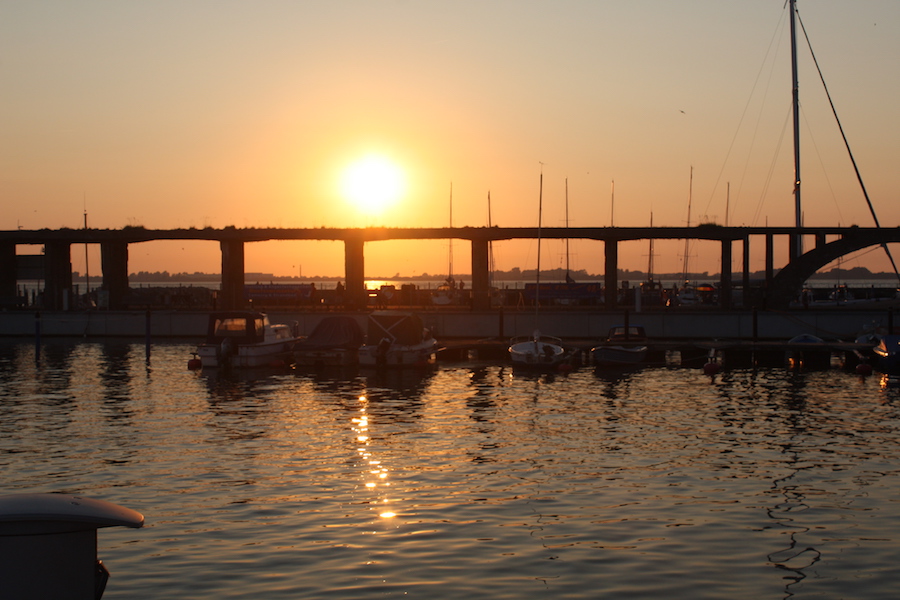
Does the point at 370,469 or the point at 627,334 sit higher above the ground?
the point at 627,334

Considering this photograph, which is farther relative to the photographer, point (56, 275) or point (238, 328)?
point (56, 275)

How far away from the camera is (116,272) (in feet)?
223

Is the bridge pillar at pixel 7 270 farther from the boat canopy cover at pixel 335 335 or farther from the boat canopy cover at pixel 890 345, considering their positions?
the boat canopy cover at pixel 890 345

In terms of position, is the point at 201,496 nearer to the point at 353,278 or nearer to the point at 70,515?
the point at 70,515

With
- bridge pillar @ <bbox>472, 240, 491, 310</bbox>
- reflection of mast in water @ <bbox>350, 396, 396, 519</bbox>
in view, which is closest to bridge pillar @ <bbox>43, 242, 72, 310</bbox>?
bridge pillar @ <bbox>472, 240, 491, 310</bbox>

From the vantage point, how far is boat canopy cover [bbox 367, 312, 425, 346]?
46.5 meters

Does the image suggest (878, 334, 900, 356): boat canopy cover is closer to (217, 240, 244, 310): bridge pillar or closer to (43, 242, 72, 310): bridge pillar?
(217, 240, 244, 310): bridge pillar

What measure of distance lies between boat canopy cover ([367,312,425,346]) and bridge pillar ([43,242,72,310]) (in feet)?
102

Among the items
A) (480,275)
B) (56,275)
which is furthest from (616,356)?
(56,275)

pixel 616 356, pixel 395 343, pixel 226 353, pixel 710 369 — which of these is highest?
pixel 395 343

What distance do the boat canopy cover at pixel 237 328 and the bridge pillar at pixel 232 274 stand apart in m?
18.1

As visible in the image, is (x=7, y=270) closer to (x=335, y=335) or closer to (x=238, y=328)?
(x=238, y=328)

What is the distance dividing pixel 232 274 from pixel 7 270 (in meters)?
17.7

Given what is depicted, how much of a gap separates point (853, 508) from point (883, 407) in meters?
16.4
